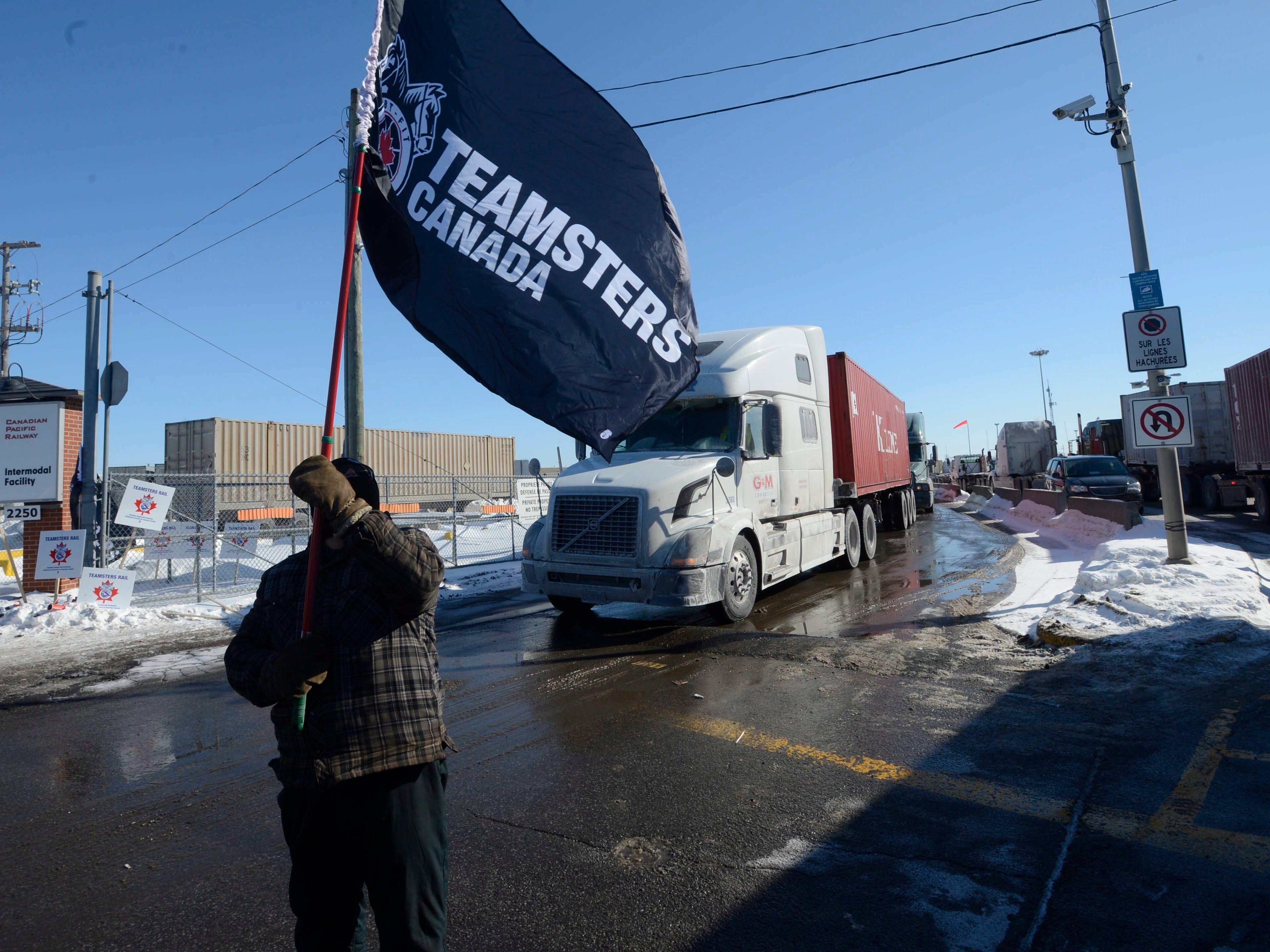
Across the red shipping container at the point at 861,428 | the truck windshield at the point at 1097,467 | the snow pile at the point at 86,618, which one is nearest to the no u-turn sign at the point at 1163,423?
the red shipping container at the point at 861,428

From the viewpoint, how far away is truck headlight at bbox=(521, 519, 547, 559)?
28.7 ft

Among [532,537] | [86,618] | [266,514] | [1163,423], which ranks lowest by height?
[86,618]

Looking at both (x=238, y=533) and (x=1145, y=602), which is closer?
(x=1145, y=602)

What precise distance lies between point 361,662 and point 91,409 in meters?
11.9

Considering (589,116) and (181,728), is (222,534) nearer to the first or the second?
(181,728)

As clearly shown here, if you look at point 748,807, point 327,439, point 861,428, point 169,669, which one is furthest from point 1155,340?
point 169,669

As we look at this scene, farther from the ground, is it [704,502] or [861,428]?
[861,428]

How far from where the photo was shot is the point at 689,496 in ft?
26.7

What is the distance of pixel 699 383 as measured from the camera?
921 cm

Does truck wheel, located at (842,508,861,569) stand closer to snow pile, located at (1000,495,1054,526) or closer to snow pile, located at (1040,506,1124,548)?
snow pile, located at (1040,506,1124,548)

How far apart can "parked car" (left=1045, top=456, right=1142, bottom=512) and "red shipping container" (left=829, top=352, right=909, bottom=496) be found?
5229 millimetres

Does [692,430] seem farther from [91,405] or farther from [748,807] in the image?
[91,405]

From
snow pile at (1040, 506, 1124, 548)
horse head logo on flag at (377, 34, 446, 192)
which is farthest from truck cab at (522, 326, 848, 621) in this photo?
snow pile at (1040, 506, 1124, 548)

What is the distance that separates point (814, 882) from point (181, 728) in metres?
4.75
